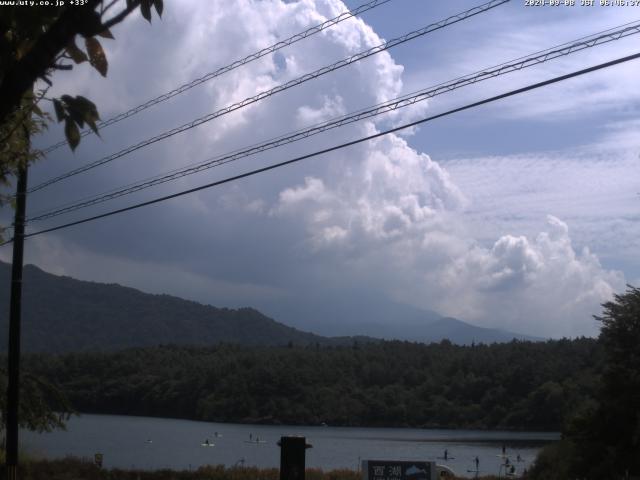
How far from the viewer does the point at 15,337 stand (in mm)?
20203

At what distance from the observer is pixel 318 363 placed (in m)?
108

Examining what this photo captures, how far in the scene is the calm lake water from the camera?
2047 inches

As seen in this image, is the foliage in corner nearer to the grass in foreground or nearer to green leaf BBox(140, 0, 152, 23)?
green leaf BBox(140, 0, 152, 23)

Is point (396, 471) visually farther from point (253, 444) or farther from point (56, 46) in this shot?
point (253, 444)

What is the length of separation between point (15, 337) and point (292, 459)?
9.01m

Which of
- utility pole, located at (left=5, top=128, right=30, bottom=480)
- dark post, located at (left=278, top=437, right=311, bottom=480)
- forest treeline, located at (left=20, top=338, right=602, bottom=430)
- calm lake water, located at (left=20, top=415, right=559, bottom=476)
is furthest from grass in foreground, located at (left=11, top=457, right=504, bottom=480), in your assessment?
forest treeline, located at (left=20, top=338, right=602, bottom=430)

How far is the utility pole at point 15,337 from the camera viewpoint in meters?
19.1

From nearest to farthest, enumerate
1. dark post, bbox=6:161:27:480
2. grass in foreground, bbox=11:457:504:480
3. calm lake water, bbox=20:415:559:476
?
dark post, bbox=6:161:27:480 → grass in foreground, bbox=11:457:504:480 → calm lake water, bbox=20:415:559:476

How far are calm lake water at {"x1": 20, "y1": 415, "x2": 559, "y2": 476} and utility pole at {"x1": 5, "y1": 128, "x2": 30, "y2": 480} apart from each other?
2250 centimetres

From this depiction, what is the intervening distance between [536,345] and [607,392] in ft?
242

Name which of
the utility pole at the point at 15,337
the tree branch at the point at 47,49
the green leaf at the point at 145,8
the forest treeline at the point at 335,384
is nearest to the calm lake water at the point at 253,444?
the forest treeline at the point at 335,384

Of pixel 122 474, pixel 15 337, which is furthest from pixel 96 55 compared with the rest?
pixel 122 474

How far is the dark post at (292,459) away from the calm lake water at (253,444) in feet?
94.5

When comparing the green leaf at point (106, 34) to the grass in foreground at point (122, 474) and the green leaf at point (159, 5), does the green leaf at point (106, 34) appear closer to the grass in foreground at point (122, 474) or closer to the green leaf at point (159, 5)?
the green leaf at point (159, 5)
